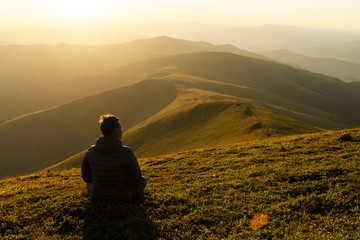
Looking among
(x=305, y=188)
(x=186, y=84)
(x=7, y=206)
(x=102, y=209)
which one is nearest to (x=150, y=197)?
(x=102, y=209)

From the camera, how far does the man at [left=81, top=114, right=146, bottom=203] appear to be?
911 cm

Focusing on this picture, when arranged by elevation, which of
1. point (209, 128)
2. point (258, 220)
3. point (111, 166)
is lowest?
point (209, 128)

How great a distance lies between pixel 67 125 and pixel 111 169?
116 metres

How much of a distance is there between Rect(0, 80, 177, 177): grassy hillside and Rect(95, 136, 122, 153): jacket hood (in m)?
91.6

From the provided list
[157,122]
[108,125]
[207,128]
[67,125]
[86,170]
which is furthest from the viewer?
[67,125]

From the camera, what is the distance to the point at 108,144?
29.8ft

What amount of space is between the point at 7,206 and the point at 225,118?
5163 centimetres

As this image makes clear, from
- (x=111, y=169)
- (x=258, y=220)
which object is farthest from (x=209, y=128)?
(x=111, y=169)

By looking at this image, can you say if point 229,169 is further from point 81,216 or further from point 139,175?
point 81,216

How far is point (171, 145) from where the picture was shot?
5656cm

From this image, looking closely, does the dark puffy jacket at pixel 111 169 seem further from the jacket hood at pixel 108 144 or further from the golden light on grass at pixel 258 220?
the golden light on grass at pixel 258 220

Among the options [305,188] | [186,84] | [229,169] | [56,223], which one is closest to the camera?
[56,223]

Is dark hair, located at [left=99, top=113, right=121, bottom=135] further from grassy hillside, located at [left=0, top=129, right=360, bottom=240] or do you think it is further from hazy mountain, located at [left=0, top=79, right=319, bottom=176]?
hazy mountain, located at [left=0, top=79, right=319, bottom=176]

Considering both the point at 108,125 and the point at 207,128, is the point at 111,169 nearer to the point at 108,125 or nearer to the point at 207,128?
the point at 108,125
